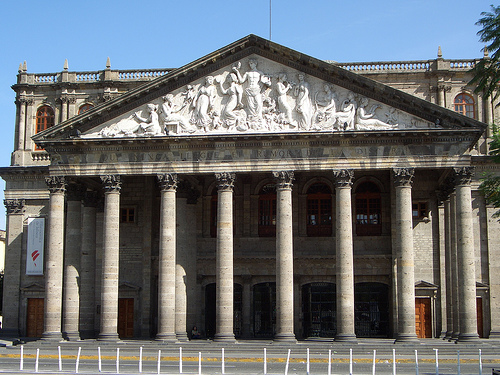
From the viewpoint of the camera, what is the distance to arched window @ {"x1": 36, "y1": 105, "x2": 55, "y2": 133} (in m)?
49.8

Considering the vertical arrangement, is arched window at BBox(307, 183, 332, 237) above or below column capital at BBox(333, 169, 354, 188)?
below

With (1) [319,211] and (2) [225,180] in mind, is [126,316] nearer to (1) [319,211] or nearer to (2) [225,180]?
(2) [225,180]

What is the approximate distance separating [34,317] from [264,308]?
15712mm

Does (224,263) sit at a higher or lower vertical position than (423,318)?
higher

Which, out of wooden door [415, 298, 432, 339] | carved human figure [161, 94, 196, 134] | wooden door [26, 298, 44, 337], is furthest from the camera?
wooden door [26, 298, 44, 337]

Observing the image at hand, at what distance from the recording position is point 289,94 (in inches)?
1547

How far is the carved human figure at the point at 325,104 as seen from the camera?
38.6m

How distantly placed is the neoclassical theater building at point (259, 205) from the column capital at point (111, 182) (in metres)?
0.08

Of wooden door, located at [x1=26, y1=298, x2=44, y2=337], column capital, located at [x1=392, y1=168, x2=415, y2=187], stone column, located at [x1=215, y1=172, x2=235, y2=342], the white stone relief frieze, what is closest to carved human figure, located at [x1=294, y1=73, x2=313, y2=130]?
the white stone relief frieze

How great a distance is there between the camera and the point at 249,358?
34.1 m

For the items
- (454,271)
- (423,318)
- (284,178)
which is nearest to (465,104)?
(454,271)

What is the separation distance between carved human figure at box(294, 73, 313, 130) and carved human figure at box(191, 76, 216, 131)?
15.8 feet

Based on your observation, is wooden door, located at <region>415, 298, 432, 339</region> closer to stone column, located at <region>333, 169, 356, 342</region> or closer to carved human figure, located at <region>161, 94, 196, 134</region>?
stone column, located at <region>333, 169, 356, 342</region>

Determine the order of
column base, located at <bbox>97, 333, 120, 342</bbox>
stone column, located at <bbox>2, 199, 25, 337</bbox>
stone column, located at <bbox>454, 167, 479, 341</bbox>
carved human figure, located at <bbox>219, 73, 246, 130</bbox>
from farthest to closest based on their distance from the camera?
stone column, located at <bbox>2, 199, 25, 337</bbox>
carved human figure, located at <bbox>219, 73, 246, 130</bbox>
column base, located at <bbox>97, 333, 120, 342</bbox>
stone column, located at <bbox>454, 167, 479, 341</bbox>
